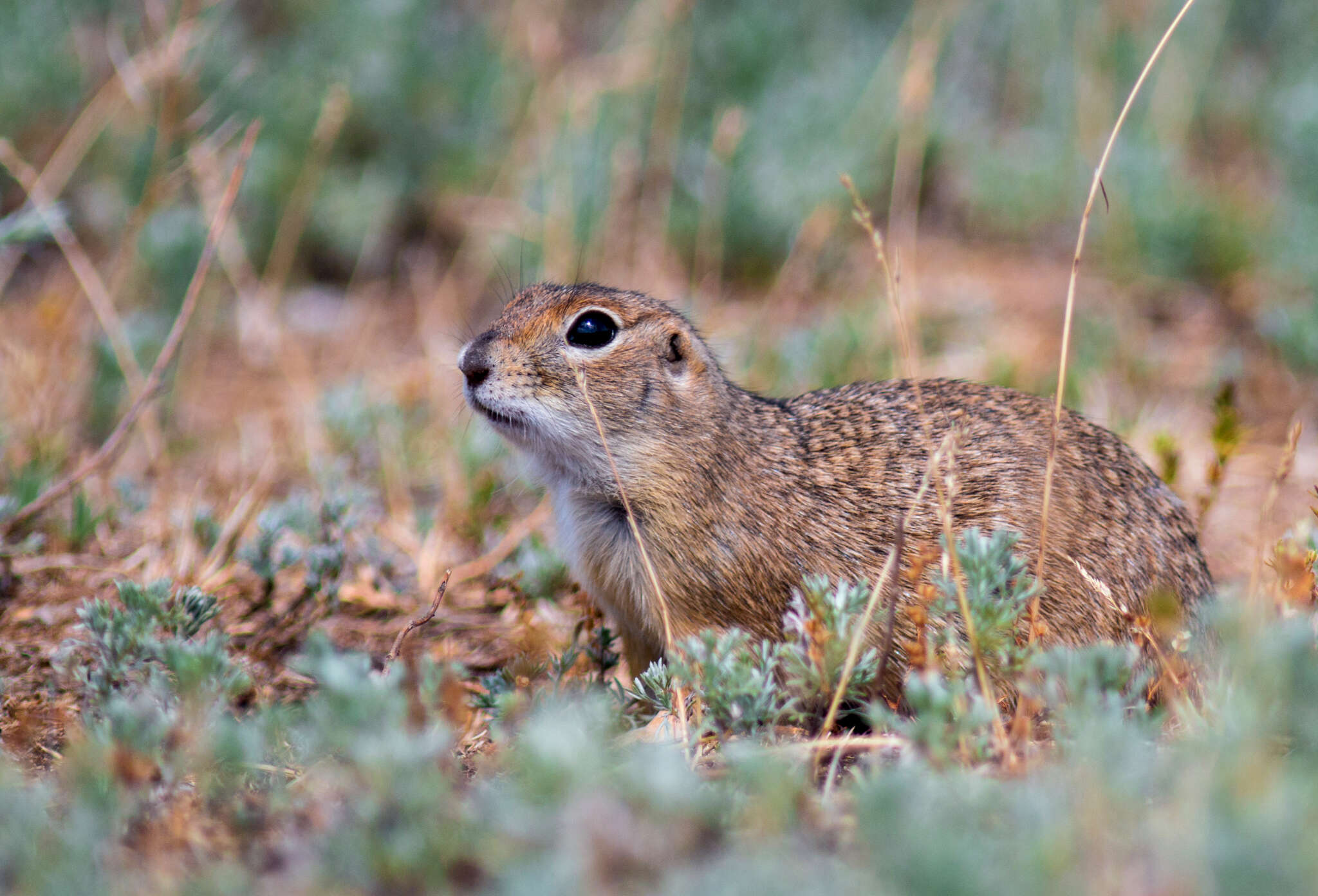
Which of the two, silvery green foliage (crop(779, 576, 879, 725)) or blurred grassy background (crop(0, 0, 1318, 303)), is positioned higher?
blurred grassy background (crop(0, 0, 1318, 303))

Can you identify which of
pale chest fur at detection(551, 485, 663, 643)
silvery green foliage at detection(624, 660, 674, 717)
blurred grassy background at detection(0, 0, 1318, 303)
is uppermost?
blurred grassy background at detection(0, 0, 1318, 303)

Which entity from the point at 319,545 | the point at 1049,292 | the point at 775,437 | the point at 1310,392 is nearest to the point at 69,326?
the point at 319,545

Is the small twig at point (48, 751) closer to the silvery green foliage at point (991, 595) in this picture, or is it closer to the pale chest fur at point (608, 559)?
the pale chest fur at point (608, 559)

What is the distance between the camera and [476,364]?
3137 millimetres

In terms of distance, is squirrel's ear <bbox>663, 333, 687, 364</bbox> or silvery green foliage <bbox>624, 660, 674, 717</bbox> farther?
squirrel's ear <bbox>663, 333, 687, 364</bbox>

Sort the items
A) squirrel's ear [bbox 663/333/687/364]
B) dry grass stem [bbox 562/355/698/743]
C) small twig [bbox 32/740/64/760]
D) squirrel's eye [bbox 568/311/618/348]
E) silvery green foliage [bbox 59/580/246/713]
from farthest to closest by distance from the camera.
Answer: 1. squirrel's ear [bbox 663/333/687/364]
2. squirrel's eye [bbox 568/311/618/348]
3. dry grass stem [bbox 562/355/698/743]
4. small twig [bbox 32/740/64/760]
5. silvery green foliage [bbox 59/580/246/713]

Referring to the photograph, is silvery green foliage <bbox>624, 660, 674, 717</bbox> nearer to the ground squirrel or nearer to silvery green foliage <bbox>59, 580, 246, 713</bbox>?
the ground squirrel

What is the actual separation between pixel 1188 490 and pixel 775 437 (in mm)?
2295

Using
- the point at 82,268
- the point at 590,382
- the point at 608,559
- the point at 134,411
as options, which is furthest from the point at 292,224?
the point at 608,559

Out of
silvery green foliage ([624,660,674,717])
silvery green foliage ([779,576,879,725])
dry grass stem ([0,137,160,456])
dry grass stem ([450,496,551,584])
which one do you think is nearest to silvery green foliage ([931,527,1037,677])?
silvery green foliage ([779,576,879,725])

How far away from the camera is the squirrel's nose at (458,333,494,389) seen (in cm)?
313

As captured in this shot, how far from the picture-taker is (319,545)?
3.64m

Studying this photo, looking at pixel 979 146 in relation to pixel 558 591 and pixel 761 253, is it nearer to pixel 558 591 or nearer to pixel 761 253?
pixel 761 253

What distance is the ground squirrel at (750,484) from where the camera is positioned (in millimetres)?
3096
